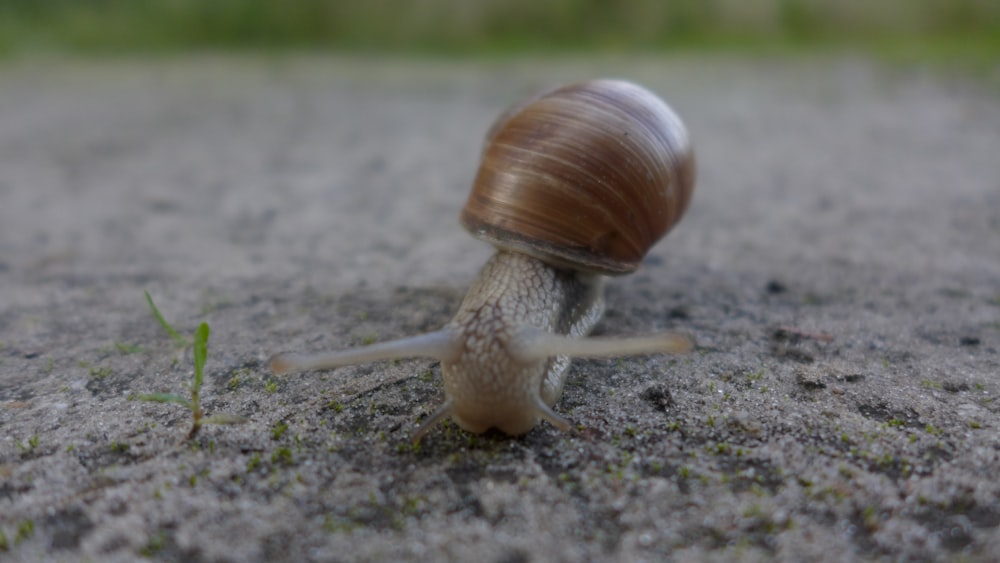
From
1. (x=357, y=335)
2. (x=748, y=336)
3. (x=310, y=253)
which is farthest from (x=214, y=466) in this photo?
(x=310, y=253)

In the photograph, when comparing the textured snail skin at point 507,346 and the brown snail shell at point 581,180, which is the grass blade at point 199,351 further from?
the brown snail shell at point 581,180

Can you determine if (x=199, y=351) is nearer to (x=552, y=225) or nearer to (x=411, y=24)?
(x=552, y=225)

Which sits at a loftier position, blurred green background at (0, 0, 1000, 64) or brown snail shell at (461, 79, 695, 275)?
blurred green background at (0, 0, 1000, 64)

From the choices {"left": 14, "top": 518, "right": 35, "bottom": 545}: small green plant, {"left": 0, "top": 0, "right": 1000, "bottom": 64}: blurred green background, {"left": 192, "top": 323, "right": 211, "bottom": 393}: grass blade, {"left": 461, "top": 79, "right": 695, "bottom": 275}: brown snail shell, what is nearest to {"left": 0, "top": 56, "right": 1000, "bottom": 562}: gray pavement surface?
{"left": 14, "top": 518, "right": 35, "bottom": 545}: small green plant

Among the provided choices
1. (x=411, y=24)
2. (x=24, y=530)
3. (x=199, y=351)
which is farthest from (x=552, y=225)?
(x=411, y=24)

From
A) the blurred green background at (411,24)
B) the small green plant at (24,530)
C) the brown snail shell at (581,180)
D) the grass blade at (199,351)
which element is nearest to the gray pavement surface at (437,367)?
the small green plant at (24,530)

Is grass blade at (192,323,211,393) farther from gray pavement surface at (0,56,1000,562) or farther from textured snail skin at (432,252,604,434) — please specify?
textured snail skin at (432,252,604,434)
